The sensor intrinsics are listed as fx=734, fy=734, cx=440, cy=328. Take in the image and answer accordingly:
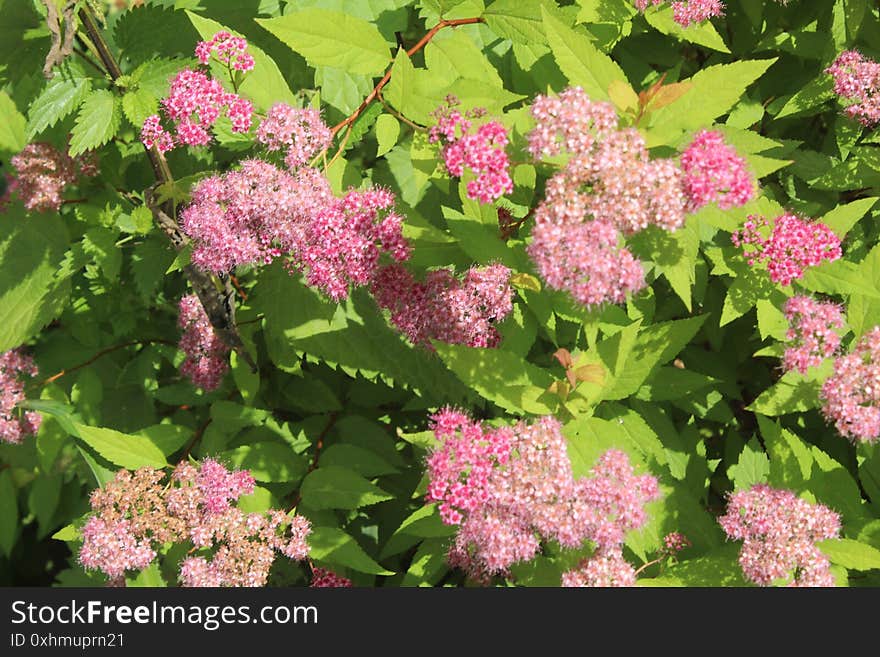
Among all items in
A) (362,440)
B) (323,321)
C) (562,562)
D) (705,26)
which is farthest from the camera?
(362,440)

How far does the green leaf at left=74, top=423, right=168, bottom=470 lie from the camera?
296cm

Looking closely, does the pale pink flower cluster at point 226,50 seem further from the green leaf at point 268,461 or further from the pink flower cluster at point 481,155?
the green leaf at point 268,461

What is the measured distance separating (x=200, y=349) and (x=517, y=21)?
6.41 feet

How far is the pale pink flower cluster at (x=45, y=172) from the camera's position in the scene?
328cm

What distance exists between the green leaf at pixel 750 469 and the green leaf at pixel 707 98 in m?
1.35

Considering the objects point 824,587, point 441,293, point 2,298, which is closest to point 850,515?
point 824,587

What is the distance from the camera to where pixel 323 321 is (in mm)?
3002

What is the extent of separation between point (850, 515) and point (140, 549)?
8.65 feet

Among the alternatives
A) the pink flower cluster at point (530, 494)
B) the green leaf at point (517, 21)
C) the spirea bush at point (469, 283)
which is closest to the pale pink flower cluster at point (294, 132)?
the spirea bush at point (469, 283)

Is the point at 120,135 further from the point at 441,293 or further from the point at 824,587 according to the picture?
the point at 824,587

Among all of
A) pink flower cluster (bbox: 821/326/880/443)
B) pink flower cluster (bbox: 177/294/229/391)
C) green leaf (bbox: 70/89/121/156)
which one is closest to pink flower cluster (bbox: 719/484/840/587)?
pink flower cluster (bbox: 821/326/880/443)

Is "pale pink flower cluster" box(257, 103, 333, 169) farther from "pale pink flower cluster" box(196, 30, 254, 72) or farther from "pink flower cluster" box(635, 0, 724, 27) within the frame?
"pink flower cluster" box(635, 0, 724, 27)

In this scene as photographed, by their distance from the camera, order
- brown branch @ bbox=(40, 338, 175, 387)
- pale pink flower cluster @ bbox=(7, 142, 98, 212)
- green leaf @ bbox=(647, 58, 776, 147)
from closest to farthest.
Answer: green leaf @ bbox=(647, 58, 776, 147) → pale pink flower cluster @ bbox=(7, 142, 98, 212) → brown branch @ bbox=(40, 338, 175, 387)

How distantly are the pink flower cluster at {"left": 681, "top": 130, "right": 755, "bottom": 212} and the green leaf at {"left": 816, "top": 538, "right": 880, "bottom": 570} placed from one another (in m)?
1.21
